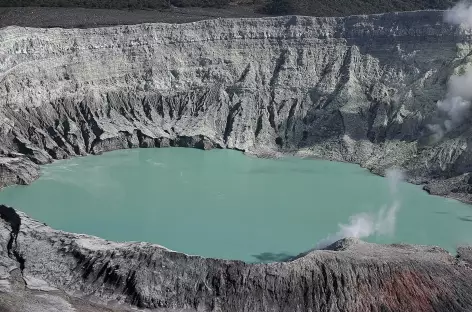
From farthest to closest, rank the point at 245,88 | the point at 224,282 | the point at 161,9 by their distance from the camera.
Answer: the point at 161,9 < the point at 245,88 < the point at 224,282

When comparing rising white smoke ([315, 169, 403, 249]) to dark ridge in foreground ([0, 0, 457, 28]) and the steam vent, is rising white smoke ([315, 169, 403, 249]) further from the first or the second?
dark ridge in foreground ([0, 0, 457, 28])

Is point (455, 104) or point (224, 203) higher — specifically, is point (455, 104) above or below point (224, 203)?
above

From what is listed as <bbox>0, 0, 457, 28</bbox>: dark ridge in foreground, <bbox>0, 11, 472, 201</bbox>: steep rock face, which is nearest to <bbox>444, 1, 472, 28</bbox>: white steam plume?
<bbox>0, 11, 472, 201</bbox>: steep rock face

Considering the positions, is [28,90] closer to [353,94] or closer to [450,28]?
[353,94]

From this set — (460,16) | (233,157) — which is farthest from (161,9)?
(460,16)

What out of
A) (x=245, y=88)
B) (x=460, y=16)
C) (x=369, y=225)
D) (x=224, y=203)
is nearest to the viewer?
(x=369, y=225)

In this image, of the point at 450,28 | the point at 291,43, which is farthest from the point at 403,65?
the point at 291,43

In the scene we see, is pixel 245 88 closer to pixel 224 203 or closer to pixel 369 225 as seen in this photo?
pixel 224 203
